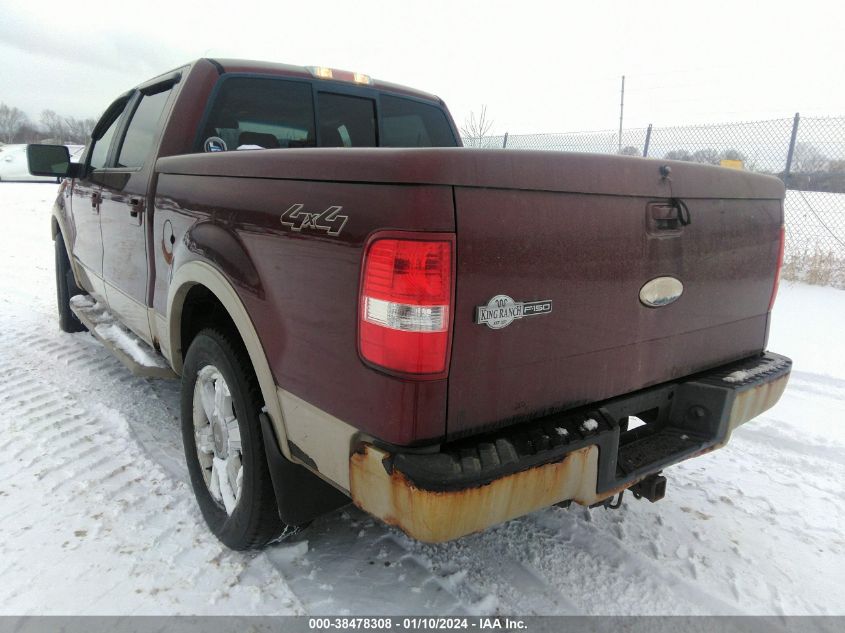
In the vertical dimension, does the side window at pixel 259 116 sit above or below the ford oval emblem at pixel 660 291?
above

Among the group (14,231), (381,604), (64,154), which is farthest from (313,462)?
(14,231)

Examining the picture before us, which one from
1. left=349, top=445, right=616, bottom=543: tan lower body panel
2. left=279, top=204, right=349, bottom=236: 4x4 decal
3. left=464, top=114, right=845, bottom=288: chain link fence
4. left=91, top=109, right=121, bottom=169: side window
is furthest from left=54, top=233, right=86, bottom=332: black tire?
left=464, top=114, right=845, bottom=288: chain link fence

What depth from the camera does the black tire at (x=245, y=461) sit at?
215cm

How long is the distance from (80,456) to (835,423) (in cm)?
462

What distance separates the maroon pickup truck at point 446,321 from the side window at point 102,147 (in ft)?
5.02

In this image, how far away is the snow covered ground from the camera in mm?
2209

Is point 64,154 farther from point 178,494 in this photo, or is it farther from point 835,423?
point 835,423

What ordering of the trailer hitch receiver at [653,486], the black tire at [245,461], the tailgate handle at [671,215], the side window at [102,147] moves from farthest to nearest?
the side window at [102,147] < the trailer hitch receiver at [653,486] < the black tire at [245,461] < the tailgate handle at [671,215]

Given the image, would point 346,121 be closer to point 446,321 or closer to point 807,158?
point 446,321

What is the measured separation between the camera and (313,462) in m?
1.86

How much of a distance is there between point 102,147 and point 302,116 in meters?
1.96

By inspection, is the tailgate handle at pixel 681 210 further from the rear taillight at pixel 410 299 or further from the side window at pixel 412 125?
the side window at pixel 412 125

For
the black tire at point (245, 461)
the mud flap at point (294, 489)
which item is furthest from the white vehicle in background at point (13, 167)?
the mud flap at point (294, 489)

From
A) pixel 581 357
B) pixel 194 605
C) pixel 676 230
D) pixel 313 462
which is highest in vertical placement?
pixel 676 230
